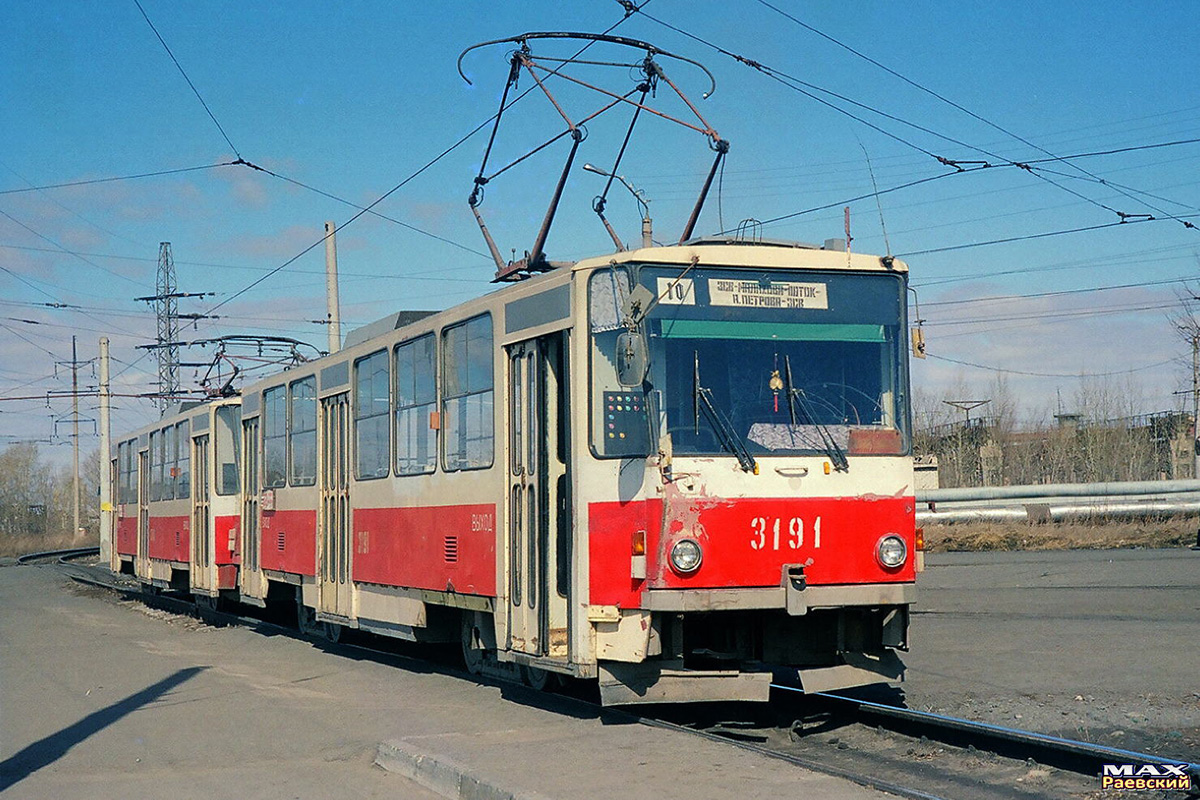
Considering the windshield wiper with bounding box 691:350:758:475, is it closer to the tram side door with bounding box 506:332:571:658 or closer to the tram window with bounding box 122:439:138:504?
the tram side door with bounding box 506:332:571:658

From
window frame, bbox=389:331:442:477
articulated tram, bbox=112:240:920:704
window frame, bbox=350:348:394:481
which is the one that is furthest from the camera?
window frame, bbox=350:348:394:481

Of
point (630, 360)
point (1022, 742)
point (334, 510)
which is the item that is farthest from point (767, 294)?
point (334, 510)

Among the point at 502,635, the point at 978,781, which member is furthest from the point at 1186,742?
the point at 502,635

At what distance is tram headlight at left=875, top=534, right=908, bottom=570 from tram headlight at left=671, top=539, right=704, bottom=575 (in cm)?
139

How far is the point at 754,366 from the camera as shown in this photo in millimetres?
9344

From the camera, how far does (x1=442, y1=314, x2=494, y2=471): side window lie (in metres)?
11.0

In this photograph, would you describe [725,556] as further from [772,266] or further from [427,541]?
[427,541]

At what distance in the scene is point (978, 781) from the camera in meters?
7.57

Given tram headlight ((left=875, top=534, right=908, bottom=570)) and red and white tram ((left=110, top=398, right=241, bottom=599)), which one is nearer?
tram headlight ((left=875, top=534, right=908, bottom=570))

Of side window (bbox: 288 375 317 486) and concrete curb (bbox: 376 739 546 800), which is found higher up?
side window (bbox: 288 375 317 486)

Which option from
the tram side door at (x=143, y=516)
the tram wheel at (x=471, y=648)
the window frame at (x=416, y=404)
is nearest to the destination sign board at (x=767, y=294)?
the window frame at (x=416, y=404)

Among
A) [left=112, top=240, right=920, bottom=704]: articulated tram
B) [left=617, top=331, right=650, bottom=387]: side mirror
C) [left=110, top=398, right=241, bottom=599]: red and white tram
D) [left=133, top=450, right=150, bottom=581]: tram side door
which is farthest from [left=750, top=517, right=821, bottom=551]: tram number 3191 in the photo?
[left=133, top=450, right=150, bottom=581]: tram side door

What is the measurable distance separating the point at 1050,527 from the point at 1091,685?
819 inches

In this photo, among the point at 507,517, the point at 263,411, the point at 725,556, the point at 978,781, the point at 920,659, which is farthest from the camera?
the point at 263,411
